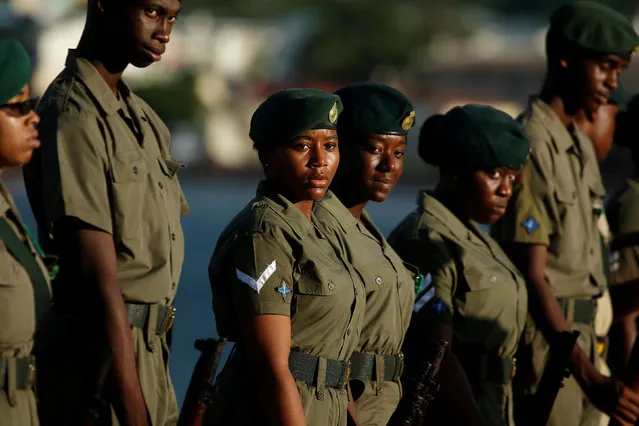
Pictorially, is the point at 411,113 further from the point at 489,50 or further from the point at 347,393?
the point at 489,50

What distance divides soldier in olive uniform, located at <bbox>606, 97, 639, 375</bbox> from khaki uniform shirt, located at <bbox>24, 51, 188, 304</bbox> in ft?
12.0

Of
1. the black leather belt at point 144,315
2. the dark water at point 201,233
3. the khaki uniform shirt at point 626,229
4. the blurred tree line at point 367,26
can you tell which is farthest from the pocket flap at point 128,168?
the blurred tree line at point 367,26

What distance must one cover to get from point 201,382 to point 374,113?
1197 millimetres

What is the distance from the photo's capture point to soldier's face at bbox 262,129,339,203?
5582 millimetres

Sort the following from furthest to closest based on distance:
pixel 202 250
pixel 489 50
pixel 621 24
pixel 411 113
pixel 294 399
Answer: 1. pixel 489 50
2. pixel 202 250
3. pixel 621 24
4. pixel 411 113
5. pixel 294 399

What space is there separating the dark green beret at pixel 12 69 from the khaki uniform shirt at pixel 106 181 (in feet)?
0.77

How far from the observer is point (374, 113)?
21.5 ft

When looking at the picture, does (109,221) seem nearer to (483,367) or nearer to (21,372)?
(21,372)

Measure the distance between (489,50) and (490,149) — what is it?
78.7m

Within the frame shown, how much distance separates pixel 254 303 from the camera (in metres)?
5.25

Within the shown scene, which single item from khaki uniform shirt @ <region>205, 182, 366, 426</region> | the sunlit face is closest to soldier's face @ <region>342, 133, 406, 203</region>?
the sunlit face

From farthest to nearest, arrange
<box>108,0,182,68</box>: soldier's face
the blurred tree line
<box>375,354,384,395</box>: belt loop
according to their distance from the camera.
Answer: the blurred tree line
<box>375,354,384,395</box>: belt loop
<box>108,0,182,68</box>: soldier's face

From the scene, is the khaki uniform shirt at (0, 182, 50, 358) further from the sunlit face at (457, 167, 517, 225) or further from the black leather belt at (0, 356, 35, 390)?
the sunlit face at (457, 167, 517, 225)

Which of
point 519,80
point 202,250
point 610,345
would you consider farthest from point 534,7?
point 610,345
